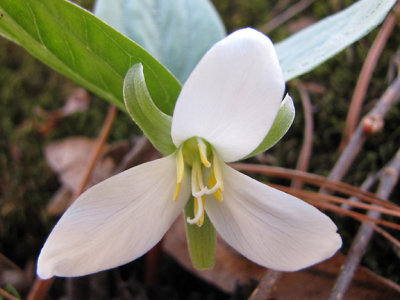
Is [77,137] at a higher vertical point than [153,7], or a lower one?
lower

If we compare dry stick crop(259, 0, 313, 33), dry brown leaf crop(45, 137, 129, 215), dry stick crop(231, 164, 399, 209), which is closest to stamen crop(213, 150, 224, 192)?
dry stick crop(231, 164, 399, 209)

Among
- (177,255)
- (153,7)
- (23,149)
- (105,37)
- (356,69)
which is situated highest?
(105,37)

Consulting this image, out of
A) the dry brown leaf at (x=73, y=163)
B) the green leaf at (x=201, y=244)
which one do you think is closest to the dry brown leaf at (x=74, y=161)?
the dry brown leaf at (x=73, y=163)

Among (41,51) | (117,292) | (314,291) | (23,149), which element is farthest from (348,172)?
(23,149)

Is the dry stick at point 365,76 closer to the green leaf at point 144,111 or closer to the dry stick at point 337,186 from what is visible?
the dry stick at point 337,186

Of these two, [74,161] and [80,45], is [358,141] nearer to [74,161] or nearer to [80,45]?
[80,45]

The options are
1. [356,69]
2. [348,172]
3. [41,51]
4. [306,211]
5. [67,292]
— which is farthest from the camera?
[356,69]

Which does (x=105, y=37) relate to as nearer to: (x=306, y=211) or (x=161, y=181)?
(x=161, y=181)

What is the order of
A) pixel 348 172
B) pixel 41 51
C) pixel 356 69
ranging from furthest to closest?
1. pixel 356 69
2. pixel 348 172
3. pixel 41 51
